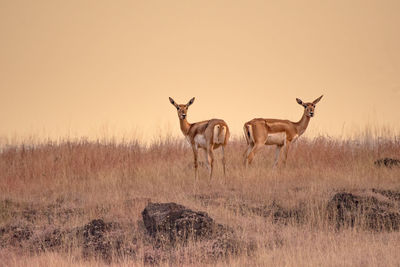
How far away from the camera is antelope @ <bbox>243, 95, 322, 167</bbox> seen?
687 inches

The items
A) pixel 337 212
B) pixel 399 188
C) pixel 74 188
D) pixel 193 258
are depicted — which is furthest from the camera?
pixel 74 188

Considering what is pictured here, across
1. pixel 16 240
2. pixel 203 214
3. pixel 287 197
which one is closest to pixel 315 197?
pixel 287 197

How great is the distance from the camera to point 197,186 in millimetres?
14375

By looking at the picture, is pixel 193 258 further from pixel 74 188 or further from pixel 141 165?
pixel 141 165

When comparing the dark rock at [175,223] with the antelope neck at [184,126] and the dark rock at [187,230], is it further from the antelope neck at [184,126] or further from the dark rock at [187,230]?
the antelope neck at [184,126]

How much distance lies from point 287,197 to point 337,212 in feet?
6.52

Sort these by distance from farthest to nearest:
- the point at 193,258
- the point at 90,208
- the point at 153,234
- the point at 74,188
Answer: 1. the point at 74,188
2. the point at 90,208
3. the point at 153,234
4. the point at 193,258

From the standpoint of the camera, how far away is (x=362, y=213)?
1111 cm

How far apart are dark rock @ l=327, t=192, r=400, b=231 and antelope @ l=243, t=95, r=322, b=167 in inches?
220

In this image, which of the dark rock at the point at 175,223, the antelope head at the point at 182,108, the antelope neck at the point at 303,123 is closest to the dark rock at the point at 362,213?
the dark rock at the point at 175,223

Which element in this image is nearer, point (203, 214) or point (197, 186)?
point (203, 214)

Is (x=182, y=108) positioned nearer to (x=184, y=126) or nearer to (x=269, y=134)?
(x=184, y=126)

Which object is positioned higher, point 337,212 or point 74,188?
point 74,188

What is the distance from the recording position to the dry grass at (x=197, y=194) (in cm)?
877
